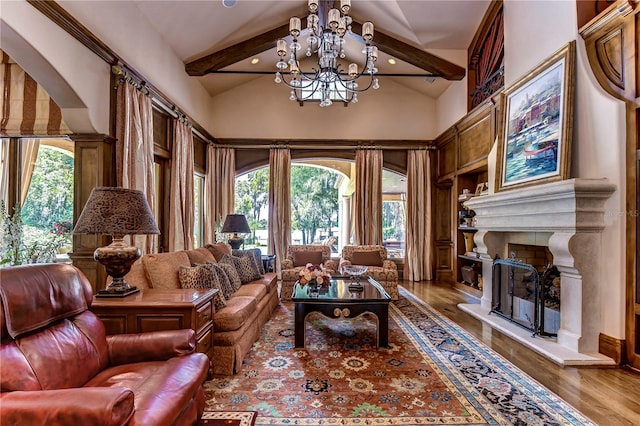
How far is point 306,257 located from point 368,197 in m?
2.22

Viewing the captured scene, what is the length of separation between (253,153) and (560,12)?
5.83m

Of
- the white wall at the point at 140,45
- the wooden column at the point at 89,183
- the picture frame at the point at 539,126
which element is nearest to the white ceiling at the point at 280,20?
the white wall at the point at 140,45

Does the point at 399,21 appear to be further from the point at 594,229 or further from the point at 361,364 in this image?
the point at 361,364

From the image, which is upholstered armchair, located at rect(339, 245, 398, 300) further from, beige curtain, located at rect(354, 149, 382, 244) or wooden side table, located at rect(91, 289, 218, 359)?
wooden side table, located at rect(91, 289, 218, 359)

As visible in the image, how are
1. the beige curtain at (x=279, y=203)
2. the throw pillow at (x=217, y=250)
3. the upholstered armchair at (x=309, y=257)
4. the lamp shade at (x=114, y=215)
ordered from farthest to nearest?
the beige curtain at (x=279, y=203) → the upholstered armchair at (x=309, y=257) → the throw pillow at (x=217, y=250) → the lamp shade at (x=114, y=215)

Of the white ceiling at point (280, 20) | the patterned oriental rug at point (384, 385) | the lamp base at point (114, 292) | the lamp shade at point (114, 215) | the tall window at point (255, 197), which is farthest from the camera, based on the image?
the tall window at point (255, 197)

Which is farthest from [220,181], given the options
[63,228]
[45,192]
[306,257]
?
[63,228]

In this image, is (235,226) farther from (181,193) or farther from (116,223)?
(116,223)

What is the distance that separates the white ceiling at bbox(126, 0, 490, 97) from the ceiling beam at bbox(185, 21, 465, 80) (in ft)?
0.27

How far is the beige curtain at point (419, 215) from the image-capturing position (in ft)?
24.2

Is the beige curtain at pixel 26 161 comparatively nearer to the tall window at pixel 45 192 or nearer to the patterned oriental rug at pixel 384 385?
the tall window at pixel 45 192

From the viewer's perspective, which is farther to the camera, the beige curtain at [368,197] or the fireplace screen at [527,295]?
the beige curtain at [368,197]

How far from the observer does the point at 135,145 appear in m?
3.84

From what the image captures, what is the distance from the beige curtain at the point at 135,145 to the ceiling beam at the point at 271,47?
188 centimetres
